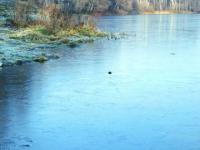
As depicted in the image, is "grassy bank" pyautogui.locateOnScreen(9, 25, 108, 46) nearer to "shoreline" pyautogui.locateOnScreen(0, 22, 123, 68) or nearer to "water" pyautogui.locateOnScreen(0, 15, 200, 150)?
"shoreline" pyautogui.locateOnScreen(0, 22, 123, 68)

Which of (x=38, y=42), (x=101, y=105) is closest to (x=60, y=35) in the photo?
(x=38, y=42)

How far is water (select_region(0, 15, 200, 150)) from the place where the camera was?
39.1 ft

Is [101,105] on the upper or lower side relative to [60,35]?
upper

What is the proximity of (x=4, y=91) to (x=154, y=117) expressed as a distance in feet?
19.2

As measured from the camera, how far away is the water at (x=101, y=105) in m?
11.9

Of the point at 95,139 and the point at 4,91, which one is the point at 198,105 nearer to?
the point at 95,139

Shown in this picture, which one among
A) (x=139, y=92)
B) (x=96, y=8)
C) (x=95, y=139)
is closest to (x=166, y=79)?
(x=139, y=92)

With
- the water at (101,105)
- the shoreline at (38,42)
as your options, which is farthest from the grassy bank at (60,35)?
the water at (101,105)

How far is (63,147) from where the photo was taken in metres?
11.4

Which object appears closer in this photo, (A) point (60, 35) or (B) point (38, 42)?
(B) point (38, 42)

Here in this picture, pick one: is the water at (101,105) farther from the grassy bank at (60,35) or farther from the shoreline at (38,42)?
the grassy bank at (60,35)

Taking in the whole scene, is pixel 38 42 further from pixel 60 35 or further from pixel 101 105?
pixel 101 105

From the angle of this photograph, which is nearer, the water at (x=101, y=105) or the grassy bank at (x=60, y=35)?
the water at (x=101, y=105)

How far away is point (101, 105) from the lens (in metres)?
15.5
